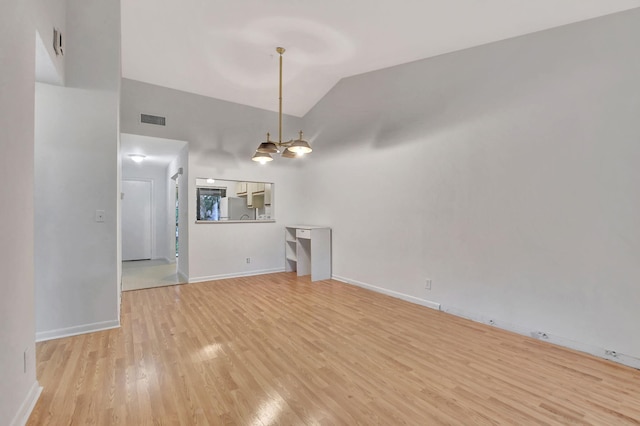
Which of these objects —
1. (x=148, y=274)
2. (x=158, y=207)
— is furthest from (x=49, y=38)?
(x=158, y=207)

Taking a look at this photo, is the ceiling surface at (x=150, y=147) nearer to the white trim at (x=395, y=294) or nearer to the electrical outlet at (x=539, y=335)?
the white trim at (x=395, y=294)

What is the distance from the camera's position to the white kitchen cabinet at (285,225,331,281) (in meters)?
5.30

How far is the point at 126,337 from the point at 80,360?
477 mm

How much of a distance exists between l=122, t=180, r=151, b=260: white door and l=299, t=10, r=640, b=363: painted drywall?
20.3 ft

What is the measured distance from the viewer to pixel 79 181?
9.82 feet

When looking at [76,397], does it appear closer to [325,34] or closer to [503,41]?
[325,34]

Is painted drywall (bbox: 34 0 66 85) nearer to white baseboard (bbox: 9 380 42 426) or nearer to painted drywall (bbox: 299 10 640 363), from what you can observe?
white baseboard (bbox: 9 380 42 426)

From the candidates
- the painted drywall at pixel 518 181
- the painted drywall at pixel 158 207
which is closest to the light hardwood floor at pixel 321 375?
the painted drywall at pixel 518 181

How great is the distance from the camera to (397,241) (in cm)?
427

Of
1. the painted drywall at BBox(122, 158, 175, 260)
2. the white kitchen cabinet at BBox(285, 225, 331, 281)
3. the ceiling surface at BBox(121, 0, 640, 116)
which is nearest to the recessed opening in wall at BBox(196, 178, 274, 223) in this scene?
the white kitchen cabinet at BBox(285, 225, 331, 281)

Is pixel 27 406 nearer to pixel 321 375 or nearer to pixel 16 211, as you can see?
pixel 16 211

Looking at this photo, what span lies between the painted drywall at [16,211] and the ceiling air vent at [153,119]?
2900 mm

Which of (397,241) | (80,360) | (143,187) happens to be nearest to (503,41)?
(397,241)

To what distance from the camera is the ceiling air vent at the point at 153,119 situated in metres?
4.60
